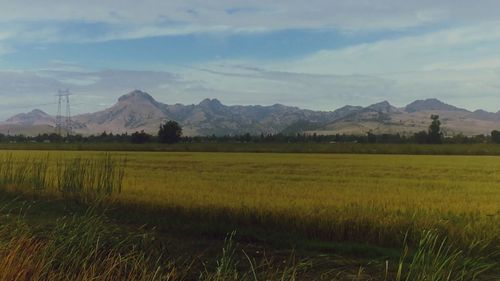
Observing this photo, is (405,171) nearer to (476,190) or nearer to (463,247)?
(476,190)

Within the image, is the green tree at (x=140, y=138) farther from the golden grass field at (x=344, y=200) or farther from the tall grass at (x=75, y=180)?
the tall grass at (x=75, y=180)

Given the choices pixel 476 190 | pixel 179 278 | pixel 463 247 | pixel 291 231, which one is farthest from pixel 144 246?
pixel 476 190

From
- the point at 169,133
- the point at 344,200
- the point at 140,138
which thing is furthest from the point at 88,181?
the point at 140,138

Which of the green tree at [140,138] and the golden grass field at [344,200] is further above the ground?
the green tree at [140,138]

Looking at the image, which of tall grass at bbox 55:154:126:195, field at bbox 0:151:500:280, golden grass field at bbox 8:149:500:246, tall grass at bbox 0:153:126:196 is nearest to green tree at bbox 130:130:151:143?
golden grass field at bbox 8:149:500:246

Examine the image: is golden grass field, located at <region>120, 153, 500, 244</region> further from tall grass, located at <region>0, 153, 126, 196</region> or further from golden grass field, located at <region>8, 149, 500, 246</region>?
tall grass, located at <region>0, 153, 126, 196</region>

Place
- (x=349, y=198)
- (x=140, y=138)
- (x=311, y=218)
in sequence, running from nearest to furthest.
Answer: (x=311, y=218) < (x=349, y=198) < (x=140, y=138)

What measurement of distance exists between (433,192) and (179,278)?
15.4 m

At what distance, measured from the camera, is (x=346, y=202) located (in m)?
17.6

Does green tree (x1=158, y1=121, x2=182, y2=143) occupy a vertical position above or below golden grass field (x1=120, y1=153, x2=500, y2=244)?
above

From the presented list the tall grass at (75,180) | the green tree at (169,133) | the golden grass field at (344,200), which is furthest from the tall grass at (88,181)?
the green tree at (169,133)

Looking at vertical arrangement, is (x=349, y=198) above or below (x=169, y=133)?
below

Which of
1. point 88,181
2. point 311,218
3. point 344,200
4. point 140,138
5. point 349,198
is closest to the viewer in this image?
point 311,218

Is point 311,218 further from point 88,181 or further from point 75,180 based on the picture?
point 75,180
